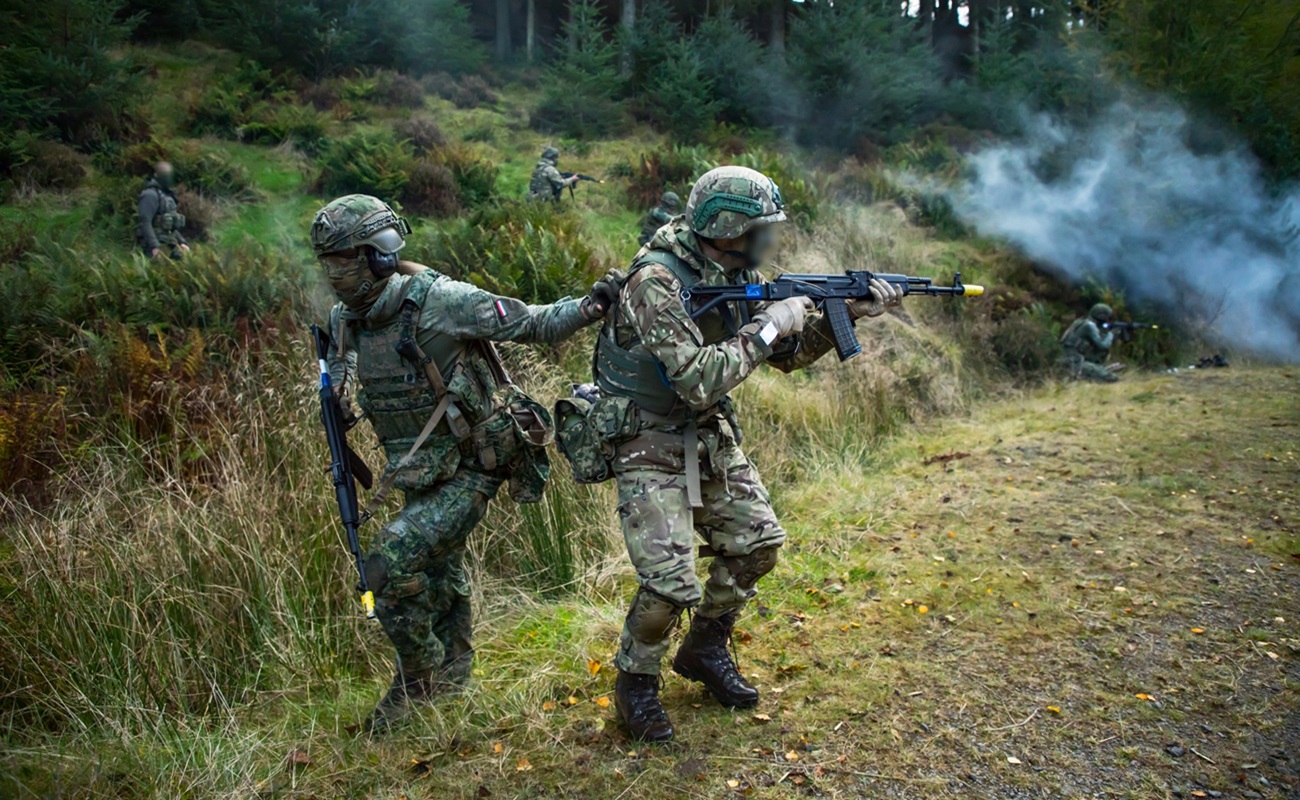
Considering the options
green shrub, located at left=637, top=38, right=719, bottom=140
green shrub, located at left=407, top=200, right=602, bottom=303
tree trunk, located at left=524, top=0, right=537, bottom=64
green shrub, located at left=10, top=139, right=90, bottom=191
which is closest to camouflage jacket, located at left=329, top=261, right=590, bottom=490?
green shrub, located at left=407, top=200, right=602, bottom=303

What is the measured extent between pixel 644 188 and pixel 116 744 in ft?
41.6

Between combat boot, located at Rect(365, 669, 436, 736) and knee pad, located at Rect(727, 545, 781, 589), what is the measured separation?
1363 mm

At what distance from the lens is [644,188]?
15031 millimetres

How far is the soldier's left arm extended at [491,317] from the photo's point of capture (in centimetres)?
357

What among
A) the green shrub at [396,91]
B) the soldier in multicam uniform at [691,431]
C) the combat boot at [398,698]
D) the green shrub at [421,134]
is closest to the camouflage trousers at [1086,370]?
the soldier in multicam uniform at [691,431]

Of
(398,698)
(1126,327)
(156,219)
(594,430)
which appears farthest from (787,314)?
(1126,327)

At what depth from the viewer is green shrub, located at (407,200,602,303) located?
8.37 meters

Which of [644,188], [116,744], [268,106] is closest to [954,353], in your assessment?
[644,188]

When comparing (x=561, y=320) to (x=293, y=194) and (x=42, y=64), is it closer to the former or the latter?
(x=293, y=194)

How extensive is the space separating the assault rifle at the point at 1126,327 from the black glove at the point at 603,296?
34.2 ft

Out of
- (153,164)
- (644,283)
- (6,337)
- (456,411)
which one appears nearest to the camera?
(644,283)

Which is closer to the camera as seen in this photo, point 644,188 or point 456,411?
point 456,411

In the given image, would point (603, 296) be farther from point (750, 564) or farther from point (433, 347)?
point (750, 564)

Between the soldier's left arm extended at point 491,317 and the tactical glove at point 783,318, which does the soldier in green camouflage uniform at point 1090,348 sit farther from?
the soldier's left arm extended at point 491,317
